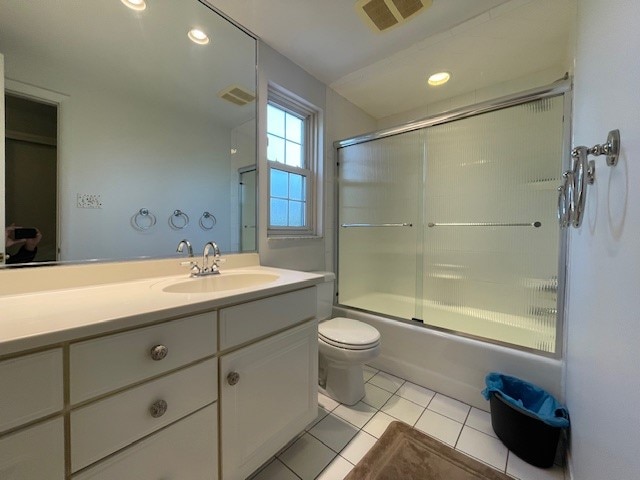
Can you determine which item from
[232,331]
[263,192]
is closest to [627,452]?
[232,331]

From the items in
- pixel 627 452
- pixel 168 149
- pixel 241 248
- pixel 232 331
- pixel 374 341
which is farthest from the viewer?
pixel 241 248

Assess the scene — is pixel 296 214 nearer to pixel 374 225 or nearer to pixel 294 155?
pixel 294 155

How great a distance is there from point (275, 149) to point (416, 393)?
1.94 metres

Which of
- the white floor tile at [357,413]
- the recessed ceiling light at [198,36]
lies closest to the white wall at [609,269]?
the white floor tile at [357,413]

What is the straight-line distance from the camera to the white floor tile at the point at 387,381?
66.4 inches

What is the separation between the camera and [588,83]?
973 mm

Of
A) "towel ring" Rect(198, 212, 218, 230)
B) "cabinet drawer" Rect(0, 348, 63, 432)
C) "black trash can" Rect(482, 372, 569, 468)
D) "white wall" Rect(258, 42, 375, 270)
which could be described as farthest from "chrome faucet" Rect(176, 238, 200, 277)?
"black trash can" Rect(482, 372, 569, 468)

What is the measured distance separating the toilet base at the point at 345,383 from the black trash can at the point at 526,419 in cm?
67

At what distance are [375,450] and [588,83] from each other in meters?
1.78

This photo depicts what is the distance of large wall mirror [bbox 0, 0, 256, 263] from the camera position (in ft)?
3.08

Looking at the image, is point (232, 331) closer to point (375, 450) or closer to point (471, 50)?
point (375, 450)

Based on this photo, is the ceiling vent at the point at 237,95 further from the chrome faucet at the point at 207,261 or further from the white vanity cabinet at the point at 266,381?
the white vanity cabinet at the point at 266,381

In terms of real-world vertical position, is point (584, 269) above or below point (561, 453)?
above

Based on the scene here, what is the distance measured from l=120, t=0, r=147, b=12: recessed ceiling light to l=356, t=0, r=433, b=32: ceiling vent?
3.47 ft
